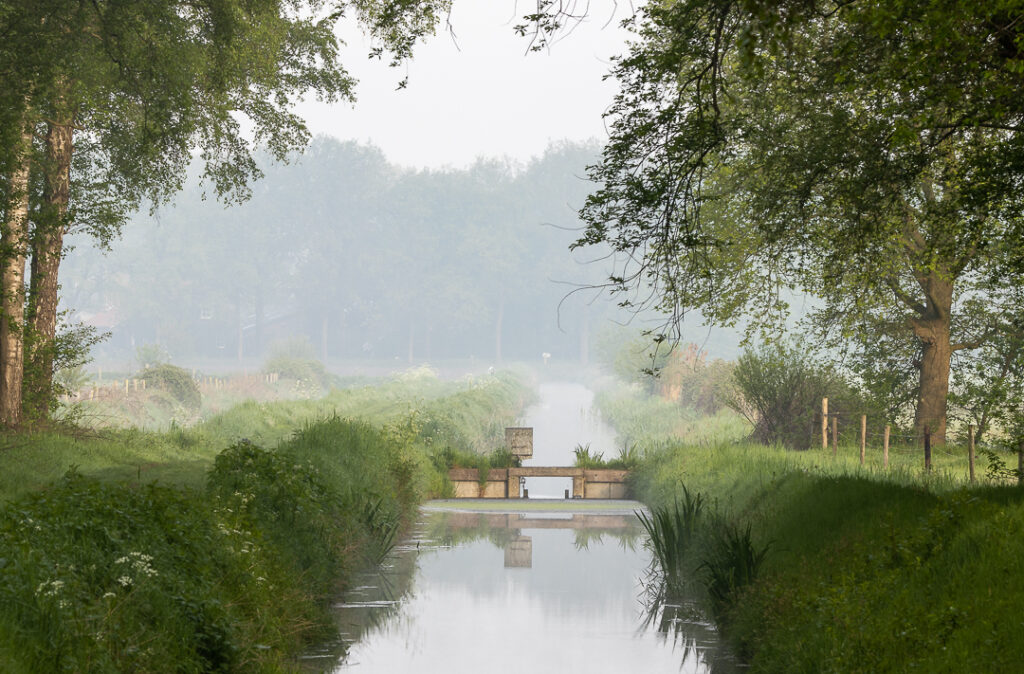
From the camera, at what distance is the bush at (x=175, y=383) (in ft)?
142

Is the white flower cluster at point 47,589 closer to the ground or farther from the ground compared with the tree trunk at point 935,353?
closer to the ground

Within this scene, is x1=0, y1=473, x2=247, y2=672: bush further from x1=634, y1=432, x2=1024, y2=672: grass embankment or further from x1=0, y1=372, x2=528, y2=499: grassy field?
x1=634, y1=432, x2=1024, y2=672: grass embankment

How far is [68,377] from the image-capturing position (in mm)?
31719

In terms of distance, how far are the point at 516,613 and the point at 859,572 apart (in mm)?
4695

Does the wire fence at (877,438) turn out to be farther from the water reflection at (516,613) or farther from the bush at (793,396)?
the water reflection at (516,613)

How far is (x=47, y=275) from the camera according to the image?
2028 centimetres

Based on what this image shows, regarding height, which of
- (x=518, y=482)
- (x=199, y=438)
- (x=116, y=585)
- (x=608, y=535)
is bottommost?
(x=608, y=535)

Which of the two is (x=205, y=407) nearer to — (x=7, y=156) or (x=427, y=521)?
(x=427, y=521)

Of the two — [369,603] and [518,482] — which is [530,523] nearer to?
[518,482]

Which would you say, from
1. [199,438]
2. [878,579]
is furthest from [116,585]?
[199,438]

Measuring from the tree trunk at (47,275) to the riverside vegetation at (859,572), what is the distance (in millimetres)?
11268

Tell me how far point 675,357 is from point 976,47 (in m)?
40.3

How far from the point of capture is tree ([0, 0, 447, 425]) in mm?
14984

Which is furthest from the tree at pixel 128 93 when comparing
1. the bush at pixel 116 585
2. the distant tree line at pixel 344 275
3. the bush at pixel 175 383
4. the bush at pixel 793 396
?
the distant tree line at pixel 344 275
